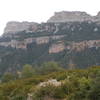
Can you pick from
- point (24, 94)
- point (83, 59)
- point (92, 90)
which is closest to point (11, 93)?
point (24, 94)

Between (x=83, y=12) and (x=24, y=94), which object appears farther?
(x=83, y=12)

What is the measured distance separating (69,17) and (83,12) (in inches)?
301

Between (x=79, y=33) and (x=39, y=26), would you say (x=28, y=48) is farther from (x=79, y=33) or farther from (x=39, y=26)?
(x=79, y=33)

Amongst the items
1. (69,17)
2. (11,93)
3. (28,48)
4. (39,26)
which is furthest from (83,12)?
(11,93)

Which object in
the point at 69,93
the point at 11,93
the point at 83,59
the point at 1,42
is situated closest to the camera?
the point at 69,93

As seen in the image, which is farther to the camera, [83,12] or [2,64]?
[83,12]

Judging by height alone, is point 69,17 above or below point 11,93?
above

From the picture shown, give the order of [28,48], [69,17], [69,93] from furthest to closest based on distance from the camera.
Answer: [69,17], [28,48], [69,93]

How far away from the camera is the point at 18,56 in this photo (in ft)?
417

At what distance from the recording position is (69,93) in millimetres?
25266

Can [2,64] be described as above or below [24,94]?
below

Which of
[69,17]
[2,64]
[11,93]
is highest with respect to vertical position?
[69,17]

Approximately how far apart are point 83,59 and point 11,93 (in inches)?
3118

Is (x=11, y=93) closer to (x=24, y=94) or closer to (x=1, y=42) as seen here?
(x=24, y=94)
